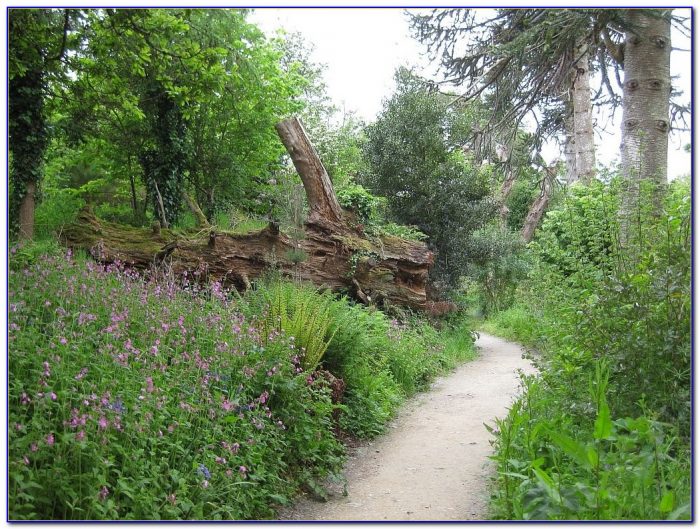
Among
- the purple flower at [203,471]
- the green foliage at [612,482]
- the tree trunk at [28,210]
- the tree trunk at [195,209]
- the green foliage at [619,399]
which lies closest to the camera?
the green foliage at [612,482]

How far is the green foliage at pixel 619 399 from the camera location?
289 cm

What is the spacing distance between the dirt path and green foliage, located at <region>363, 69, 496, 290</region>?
6076mm

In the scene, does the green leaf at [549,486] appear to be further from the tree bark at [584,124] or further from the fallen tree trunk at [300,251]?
the tree bark at [584,124]

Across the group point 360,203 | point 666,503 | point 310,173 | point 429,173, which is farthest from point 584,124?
point 666,503

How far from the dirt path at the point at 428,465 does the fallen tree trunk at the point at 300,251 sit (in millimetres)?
2825

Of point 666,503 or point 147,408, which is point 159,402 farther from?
point 666,503

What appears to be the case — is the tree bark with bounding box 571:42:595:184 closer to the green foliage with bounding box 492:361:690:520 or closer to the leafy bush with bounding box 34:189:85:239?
the leafy bush with bounding box 34:189:85:239

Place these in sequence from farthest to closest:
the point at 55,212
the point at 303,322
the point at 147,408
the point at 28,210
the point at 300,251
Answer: the point at 300,251 → the point at 55,212 → the point at 28,210 → the point at 303,322 → the point at 147,408

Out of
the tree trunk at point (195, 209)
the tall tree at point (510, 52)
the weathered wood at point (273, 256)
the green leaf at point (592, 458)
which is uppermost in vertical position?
the tall tree at point (510, 52)

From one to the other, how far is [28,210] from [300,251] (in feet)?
13.3

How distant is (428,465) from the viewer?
5.27 m

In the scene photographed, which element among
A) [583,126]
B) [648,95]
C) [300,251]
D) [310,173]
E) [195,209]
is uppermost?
[583,126]

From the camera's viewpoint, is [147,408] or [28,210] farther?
[28,210]

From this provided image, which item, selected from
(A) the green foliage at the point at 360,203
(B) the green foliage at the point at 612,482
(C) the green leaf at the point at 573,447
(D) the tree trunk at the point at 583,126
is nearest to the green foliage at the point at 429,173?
(D) the tree trunk at the point at 583,126
